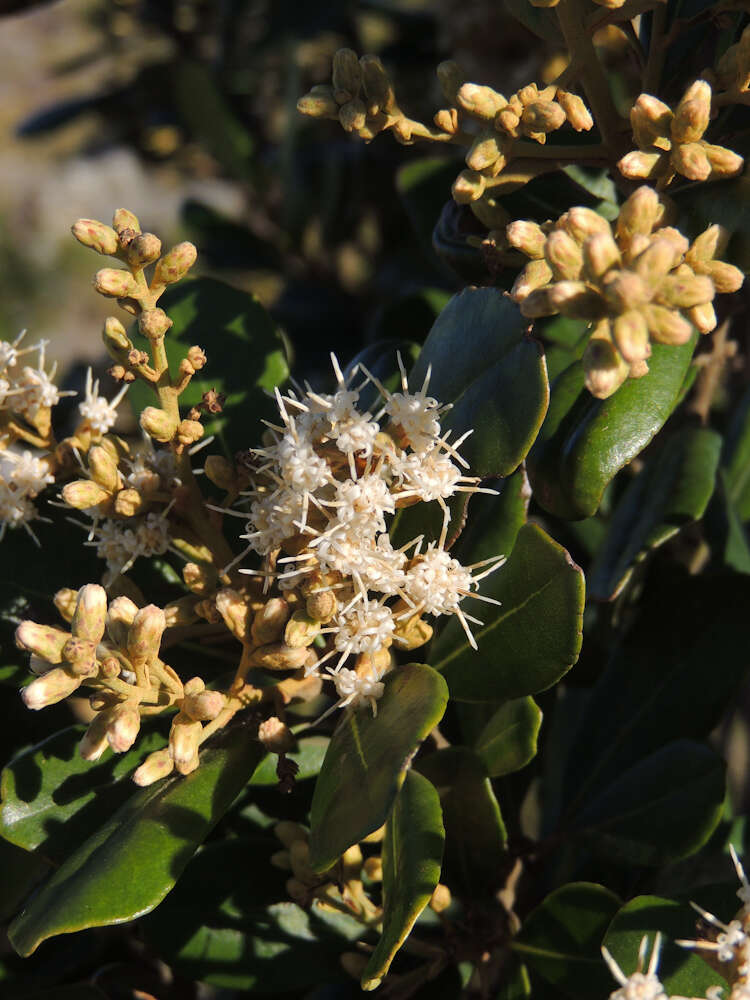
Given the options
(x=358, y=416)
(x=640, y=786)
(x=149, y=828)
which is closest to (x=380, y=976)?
(x=149, y=828)

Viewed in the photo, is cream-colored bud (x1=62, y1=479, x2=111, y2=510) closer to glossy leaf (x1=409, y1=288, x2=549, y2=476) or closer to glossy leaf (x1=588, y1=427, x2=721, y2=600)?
glossy leaf (x1=409, y1=288, x2=549, y2=476)

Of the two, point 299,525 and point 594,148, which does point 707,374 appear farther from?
point 299,525

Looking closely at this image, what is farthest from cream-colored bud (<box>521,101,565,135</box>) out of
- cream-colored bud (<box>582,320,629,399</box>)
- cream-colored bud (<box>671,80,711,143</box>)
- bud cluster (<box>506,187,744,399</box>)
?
cream-colored bud (<box>582,320,629,399</box>)

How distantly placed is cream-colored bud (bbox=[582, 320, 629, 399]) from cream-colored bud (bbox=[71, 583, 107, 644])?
1.57ft

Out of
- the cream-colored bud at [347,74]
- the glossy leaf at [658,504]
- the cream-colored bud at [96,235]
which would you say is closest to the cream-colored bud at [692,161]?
the cream-colored bud at [347,74]

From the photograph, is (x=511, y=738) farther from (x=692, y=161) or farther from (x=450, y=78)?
(x=450, y=78)

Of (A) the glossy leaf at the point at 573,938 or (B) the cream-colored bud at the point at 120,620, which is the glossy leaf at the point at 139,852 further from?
(A) the glossy leaf at the point at 573,938

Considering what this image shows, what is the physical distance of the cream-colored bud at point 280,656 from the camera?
1024 mm

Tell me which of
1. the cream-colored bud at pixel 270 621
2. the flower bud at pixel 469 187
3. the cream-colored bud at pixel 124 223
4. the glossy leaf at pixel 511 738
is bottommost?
the glossy leaf at pixel 511 738

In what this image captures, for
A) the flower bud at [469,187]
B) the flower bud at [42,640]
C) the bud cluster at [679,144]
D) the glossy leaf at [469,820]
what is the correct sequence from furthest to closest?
the glossy leaf at [469,820], the flower bud at [469,187], the bud cluster at [679,144], the flower bud at [42,640]

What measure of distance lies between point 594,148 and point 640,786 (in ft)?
2.85

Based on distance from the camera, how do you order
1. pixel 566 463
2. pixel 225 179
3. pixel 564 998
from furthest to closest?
pixel 225 179, pixel 564 998, pixel 566 463

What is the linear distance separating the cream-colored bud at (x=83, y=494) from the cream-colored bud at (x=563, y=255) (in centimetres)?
53

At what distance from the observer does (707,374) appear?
1.67 metres
